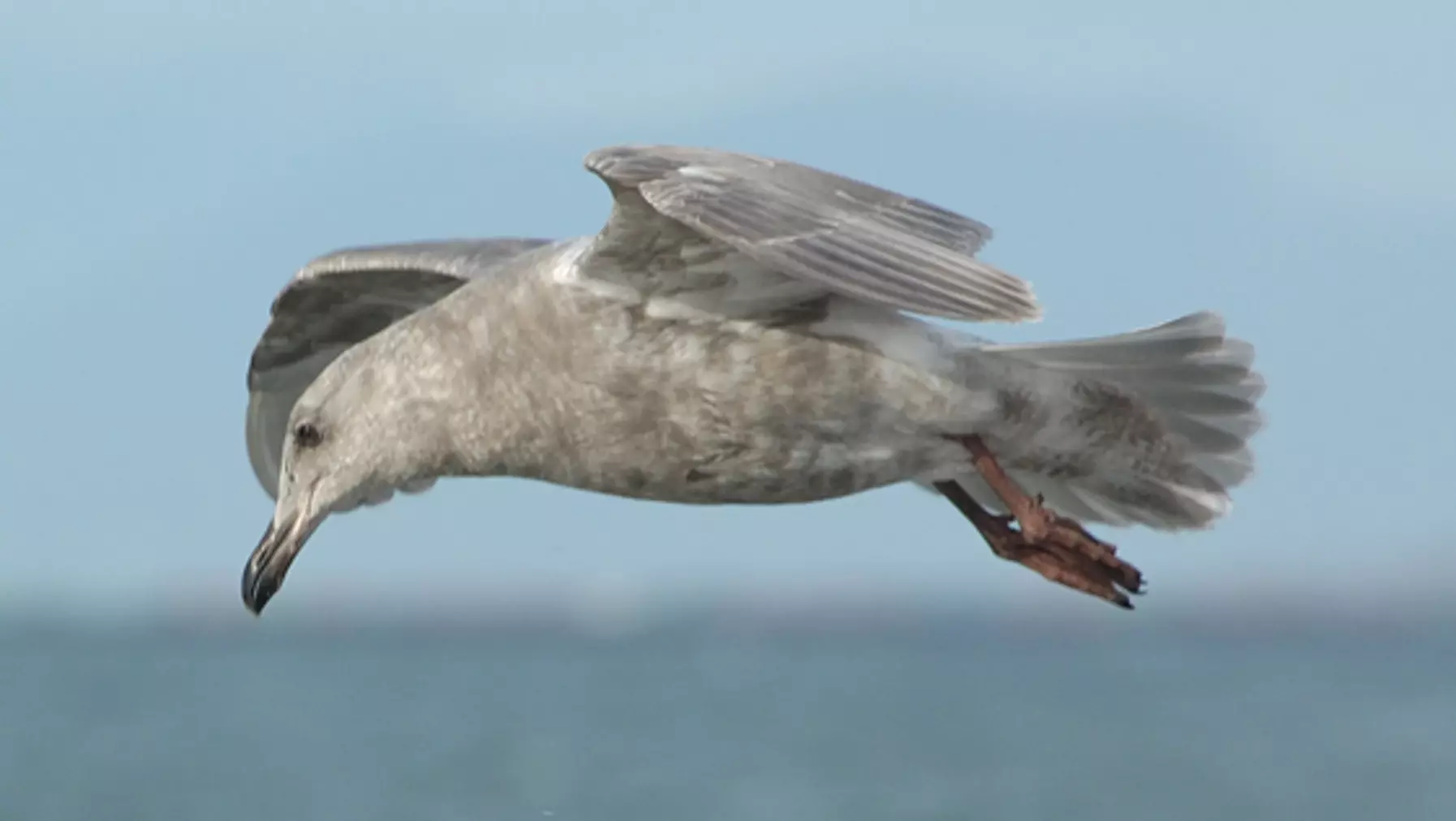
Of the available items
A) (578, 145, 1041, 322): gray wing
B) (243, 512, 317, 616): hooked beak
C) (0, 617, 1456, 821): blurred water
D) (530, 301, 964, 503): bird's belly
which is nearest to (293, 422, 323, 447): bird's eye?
(243, 512, 317, 616): hooked beak

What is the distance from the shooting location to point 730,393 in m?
6.69

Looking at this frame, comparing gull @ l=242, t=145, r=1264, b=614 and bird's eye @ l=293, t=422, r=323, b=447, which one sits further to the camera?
bird's eye @ l=293, t=422, r=323, b=447

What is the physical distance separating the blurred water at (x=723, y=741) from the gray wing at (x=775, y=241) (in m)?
30.9

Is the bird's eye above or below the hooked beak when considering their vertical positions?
above

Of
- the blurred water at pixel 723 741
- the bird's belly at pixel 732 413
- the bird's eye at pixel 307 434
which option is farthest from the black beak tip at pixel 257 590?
the blurred water at pixel 723 741

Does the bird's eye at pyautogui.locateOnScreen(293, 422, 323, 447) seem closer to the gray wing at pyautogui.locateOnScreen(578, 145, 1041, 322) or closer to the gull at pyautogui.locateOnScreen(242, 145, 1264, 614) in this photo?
the gull at pyautogui.locateOnScreen(242, 145, 1264, 614)

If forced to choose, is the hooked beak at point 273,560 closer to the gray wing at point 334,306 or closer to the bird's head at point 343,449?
the bird's head at point 343,449

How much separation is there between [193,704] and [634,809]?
24.8m

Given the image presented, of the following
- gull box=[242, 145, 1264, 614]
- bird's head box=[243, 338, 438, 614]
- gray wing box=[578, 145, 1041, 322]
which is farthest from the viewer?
bird's head box=[243, 338, 438, 614]

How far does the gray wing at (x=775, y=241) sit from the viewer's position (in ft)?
20.2

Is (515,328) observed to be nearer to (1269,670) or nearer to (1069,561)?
(1069,561)

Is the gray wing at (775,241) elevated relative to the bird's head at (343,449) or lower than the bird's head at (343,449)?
elevated

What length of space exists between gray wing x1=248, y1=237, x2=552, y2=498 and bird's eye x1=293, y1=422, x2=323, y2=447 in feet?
3.06

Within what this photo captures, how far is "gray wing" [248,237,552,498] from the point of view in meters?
8.00
